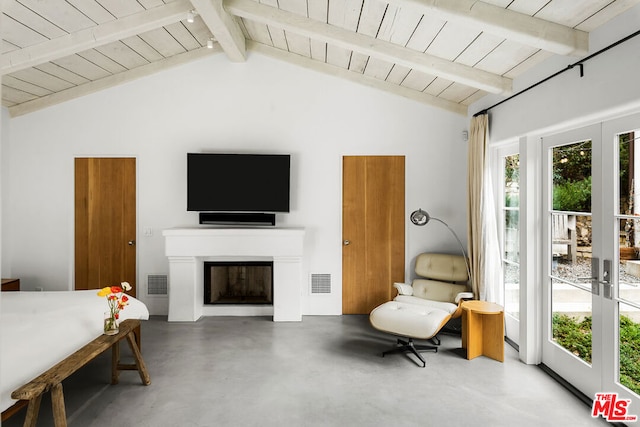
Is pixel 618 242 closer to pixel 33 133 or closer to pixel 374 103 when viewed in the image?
pixel 374 103

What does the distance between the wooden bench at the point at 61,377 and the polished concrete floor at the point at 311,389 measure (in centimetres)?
16

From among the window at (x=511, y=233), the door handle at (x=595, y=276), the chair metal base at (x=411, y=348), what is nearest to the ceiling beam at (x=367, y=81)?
the window at (x=511, y=233)

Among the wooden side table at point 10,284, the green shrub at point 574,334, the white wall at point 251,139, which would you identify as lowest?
the green shrub at point 574,334

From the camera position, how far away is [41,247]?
16.8 ft

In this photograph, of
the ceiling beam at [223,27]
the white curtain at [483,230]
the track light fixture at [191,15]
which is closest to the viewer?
the ceiling beam at [223,27]

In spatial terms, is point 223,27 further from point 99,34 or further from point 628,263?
point 628,263

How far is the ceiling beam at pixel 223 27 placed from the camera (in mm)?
3502

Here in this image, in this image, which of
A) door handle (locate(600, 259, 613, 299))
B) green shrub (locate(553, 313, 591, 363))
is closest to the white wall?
green shrub (locate(553, 313, 591, 363))

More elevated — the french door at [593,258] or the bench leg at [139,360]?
the french door at [593,258]

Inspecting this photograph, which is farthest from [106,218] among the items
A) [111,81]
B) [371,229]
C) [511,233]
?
[511,233]

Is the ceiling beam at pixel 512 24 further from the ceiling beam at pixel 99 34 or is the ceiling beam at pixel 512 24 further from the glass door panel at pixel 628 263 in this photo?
the ceiling beam at pixel 99 34

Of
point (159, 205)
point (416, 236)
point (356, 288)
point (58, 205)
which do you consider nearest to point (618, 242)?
point (416, 236)

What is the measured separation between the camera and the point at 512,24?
2785mm

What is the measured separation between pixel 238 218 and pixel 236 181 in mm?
438
